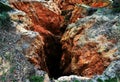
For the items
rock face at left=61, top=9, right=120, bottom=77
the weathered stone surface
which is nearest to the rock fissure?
rock face at left=61, top=9, right=120, bottom=77

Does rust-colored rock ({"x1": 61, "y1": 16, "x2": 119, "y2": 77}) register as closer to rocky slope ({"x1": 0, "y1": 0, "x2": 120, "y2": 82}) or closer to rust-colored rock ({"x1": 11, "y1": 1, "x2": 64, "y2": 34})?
rocky slope ({"x1": 0, "y1": 0, "x2": 120, "y2": 82})

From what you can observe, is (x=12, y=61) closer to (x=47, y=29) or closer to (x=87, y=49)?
(x=87, y=49)

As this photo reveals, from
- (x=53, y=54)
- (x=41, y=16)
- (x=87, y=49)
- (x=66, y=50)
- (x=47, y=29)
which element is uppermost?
(x=87, y=49)

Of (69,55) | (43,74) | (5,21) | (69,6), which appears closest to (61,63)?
(69,55)

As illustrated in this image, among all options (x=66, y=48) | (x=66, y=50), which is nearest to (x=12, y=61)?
(x=66, y=50)

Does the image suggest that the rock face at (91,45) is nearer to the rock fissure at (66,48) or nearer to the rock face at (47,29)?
the rock fissure at (66,48)

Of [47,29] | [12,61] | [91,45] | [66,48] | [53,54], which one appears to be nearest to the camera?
[12,61]

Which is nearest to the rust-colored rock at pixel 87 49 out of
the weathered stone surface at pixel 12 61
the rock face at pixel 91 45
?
the rock face at pixel 91 45

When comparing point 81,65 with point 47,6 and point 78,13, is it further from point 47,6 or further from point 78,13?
point 47,6
